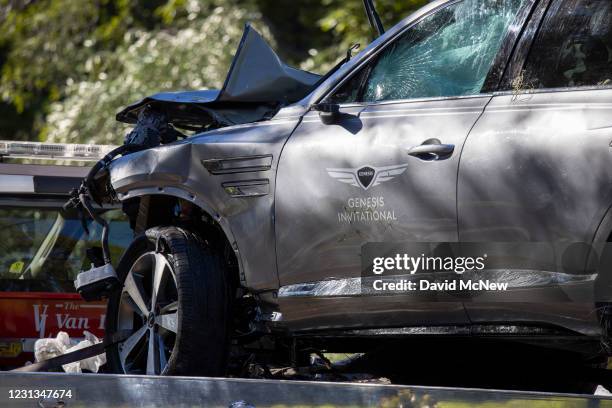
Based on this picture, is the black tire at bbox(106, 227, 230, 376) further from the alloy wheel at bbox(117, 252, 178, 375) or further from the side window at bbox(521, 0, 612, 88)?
the side window at bbox(521, 0, 612, 88)

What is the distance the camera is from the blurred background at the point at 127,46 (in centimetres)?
1359

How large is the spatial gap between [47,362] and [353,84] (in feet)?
6.70

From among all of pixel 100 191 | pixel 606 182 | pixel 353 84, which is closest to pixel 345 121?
pixel 353 84

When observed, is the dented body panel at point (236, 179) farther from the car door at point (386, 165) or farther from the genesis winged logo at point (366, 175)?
the genesis winged logo at point (366, 175)

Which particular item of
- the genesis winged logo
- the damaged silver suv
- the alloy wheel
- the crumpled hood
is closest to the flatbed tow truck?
the damaged silver suv

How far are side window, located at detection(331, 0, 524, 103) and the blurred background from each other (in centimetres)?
679

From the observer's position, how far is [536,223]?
13.6 feet

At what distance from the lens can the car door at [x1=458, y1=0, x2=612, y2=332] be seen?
13.2ft

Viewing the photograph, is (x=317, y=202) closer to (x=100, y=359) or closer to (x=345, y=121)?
(x=345, y=121)

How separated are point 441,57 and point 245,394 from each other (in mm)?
1682

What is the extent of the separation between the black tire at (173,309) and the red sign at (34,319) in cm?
160

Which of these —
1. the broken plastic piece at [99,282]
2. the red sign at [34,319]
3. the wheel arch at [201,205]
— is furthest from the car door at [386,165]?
the red sign at [34,319]

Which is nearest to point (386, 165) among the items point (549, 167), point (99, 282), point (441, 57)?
point (441, 57)
